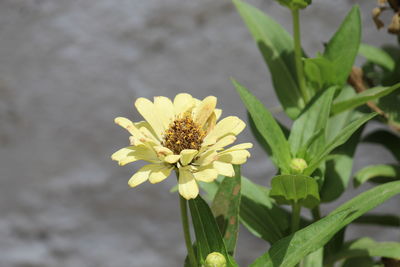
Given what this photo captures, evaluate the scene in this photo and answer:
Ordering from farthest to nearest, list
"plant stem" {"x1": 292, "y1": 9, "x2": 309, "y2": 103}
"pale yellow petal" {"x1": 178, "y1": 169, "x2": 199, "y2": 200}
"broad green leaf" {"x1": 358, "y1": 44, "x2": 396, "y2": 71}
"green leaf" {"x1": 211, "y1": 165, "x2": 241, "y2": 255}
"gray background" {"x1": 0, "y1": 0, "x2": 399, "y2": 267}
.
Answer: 1. "gray background" {"x1": 0, "y1": 0, "x2": 399, "y2": 267}
2. "broad green leaf" {"x1": 358, "y1": 44, "x2": 396, "y2": 71}
3. "plant stem" {"x1": 292, "y1": 9, "x2": 309, "y2": 103}
4. "green leaf" {"x1": 211, "y1": 165, "x2": 241, "y2": 255}
5. "pale yellow petal" {"x1": 178, "y1": 169, "x2": 199, "y2": 200}

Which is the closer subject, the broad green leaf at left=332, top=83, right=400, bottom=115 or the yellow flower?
the yellow flower

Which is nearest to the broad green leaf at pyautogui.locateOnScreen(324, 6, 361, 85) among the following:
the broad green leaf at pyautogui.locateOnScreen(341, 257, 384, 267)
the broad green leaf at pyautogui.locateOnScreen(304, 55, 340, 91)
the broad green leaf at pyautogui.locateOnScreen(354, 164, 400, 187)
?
the broad green leaf at pyautogui.locateOnScreen(304, 55, 340, 91)

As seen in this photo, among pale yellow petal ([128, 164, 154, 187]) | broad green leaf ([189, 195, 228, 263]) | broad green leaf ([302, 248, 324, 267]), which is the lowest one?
broad green leaf ([302, 248, 324, 267])

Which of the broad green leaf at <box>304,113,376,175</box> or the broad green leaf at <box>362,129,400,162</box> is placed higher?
the broad green leaf at <box>362,129,400,162</box>

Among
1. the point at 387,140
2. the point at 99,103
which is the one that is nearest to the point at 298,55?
the point at 387,140

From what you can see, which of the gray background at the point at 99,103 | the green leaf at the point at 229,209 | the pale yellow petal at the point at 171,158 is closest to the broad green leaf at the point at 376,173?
the green leaf at the point at 229,209

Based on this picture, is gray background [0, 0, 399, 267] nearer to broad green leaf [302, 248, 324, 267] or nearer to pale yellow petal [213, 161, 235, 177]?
broad green leaf [302, 248, 324, 267]

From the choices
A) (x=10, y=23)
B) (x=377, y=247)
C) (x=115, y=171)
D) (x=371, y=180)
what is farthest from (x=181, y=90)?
(x=377, y=247)

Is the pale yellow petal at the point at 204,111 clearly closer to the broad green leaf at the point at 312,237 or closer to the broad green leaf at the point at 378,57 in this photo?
the broad green leaf at the point at 312,237
